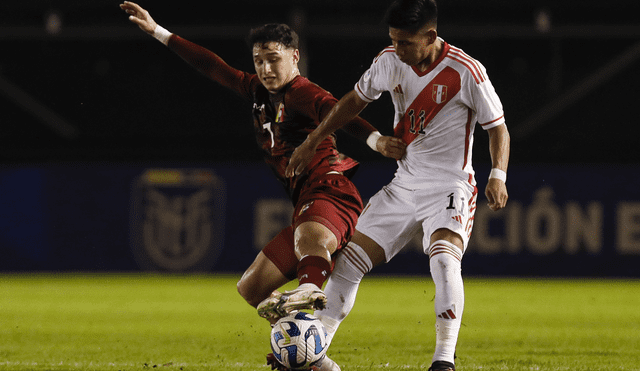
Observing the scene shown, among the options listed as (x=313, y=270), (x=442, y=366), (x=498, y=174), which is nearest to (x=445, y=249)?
(x=498, y=174)

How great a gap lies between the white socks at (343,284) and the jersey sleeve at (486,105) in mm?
935

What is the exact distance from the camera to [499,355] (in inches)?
226

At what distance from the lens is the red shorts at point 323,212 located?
4566mm

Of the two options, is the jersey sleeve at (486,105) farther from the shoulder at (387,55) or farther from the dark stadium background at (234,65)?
the dark stadium background at (234,65)

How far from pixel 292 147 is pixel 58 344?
2.61 m

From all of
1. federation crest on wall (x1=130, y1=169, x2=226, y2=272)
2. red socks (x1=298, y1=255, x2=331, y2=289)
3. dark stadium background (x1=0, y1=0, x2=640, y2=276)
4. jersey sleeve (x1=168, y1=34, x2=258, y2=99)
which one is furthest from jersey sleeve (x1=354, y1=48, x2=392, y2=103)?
dark stadium background (x1=0, y1=0, x2=640, y2=276)

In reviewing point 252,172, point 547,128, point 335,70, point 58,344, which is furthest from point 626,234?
point 58,344

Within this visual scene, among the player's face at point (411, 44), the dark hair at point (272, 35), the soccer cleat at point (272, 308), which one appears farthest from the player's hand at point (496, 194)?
the dark hair at point (272, 35)

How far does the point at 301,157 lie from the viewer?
15.1 feet

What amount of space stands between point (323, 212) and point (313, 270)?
1.28 ft

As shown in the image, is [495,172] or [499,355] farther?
[499,355]

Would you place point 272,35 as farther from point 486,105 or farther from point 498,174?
point 498,174

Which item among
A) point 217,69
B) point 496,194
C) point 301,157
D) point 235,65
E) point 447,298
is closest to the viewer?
point 496,194

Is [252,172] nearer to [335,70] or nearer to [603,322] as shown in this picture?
[335,70]
